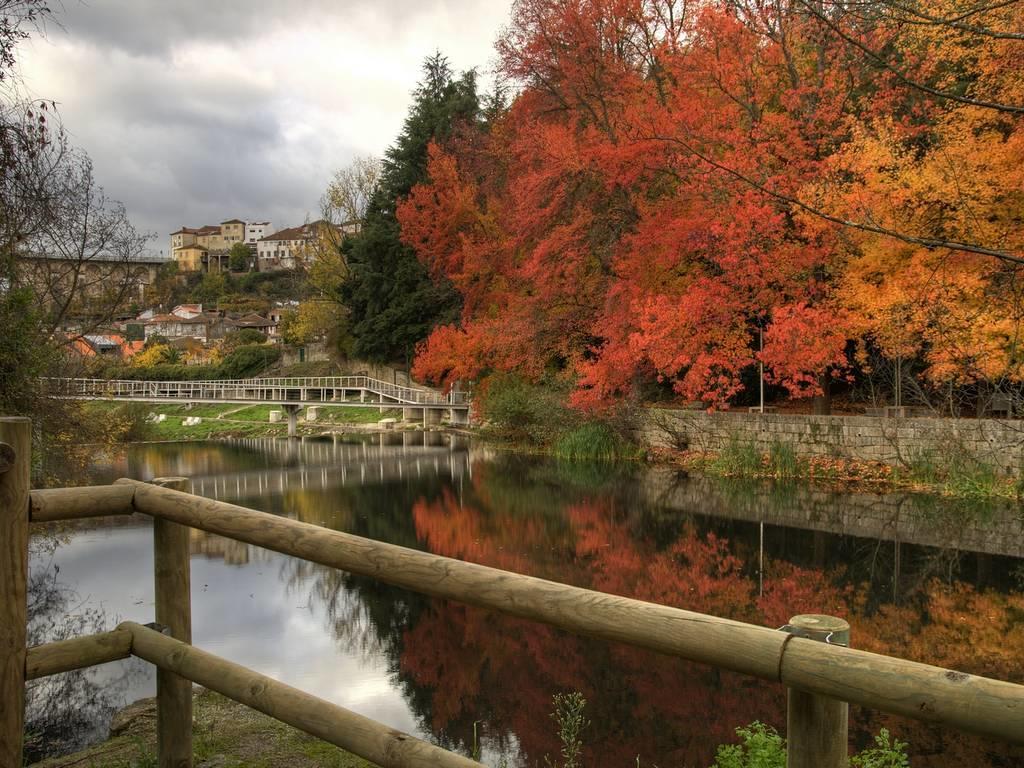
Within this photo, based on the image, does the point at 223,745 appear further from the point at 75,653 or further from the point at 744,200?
the point at 744,200

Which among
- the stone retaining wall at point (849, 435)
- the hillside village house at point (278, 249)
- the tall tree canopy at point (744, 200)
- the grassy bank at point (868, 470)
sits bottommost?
the grassy bank at point (868, 470)

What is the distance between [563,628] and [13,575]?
185cm

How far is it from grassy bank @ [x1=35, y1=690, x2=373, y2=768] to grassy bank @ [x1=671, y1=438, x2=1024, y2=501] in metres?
12.8

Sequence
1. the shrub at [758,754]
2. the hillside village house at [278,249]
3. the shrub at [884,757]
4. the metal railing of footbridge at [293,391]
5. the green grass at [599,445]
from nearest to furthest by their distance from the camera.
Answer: the shrub at [758,754] → the shrub at [884,757] → the green grass at [599,445] → the metal railing of footbridge at [293,391] → the hillside village house at [278,249]

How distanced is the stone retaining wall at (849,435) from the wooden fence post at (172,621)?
14381 mm

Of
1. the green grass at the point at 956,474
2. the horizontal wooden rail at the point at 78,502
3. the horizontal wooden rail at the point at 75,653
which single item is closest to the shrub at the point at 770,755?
the horizontal wooden rail at the point at 75,653

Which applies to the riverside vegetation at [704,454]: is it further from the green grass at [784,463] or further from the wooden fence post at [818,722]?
the wooden fence post at [818,722]

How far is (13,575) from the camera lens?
2.71 metres

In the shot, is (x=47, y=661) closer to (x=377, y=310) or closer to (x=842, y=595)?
(x=842, y=595)

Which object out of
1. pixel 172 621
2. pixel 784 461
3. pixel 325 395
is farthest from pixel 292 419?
pixel 172 621

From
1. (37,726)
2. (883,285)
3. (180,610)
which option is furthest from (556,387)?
(180,610)

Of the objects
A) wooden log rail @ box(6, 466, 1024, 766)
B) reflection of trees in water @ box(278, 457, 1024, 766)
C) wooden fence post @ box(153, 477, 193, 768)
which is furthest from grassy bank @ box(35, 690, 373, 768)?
reflection of trees in water @ box(278, 457, 1024, 766)

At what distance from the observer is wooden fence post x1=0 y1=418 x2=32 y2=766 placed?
2.62m

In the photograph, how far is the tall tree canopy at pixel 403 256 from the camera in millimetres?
35969
